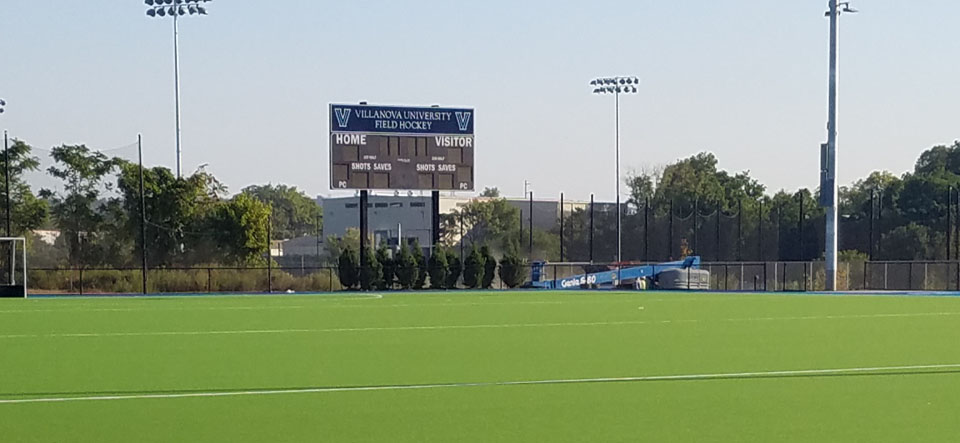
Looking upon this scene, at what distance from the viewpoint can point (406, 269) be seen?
47562 mm

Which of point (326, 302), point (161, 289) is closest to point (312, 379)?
point (326, 302)

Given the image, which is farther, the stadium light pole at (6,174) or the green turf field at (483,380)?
the stadium light pole at (6,174)

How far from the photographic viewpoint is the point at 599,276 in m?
50.2

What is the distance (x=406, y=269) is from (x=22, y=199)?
16763mm

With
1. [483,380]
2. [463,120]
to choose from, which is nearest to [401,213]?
[463,120]

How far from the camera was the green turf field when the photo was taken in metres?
8.88

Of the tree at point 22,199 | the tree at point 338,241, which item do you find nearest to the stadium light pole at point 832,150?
the tree at point 22,199

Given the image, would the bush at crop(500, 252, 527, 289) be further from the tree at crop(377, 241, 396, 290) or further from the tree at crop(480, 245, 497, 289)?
the tree at crop(377, 241, 396, 290)

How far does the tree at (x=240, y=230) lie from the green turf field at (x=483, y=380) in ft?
89.6

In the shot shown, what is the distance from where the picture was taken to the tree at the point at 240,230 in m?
50.7

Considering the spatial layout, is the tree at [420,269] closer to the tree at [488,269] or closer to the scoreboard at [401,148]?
the tree at [488,269]

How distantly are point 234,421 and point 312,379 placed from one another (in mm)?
3022

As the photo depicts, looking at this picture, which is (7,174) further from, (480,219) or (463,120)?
(480,219)

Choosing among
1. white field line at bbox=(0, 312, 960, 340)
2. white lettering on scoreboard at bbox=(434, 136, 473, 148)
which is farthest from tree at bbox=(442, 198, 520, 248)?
white field line at bbox=(0, 312, 960, 340)
